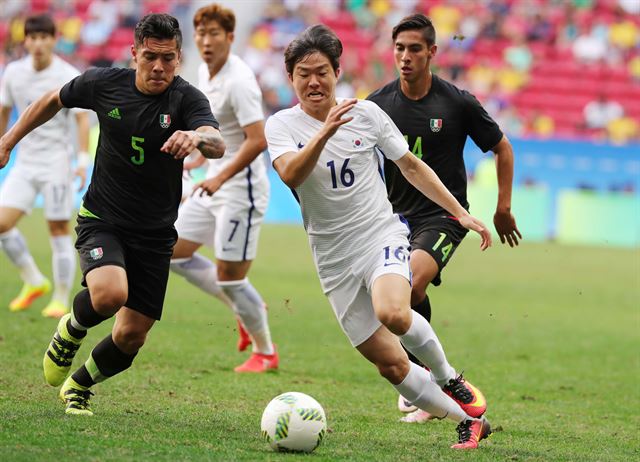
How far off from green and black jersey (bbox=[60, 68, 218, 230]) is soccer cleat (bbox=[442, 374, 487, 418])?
2.02 metres

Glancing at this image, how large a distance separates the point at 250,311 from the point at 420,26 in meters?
3.07

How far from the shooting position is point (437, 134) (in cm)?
766

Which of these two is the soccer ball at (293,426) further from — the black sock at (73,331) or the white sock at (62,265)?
the white sock at (62,265)

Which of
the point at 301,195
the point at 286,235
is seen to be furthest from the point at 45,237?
the point at 301,195

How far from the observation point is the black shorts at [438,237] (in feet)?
24.6

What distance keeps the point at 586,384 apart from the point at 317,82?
4651 millimetres

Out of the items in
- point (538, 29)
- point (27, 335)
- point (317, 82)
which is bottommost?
point (27, 335)

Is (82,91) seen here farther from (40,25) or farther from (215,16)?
(40,25)

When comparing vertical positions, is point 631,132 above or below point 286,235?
above

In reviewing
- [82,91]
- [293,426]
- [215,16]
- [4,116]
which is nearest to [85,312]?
[82,91]

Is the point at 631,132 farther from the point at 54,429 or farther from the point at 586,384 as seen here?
the point at 54,429

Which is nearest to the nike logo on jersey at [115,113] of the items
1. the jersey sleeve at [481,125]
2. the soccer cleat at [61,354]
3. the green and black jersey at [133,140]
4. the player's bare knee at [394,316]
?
the green and black jersey at [133,140]

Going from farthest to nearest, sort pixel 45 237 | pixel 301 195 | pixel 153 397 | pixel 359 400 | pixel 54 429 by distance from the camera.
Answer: pixel 45 237
pixel 359 400
pixel 153 397
pixel 301 195
pixel 54 429

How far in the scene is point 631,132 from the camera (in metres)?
29.4
